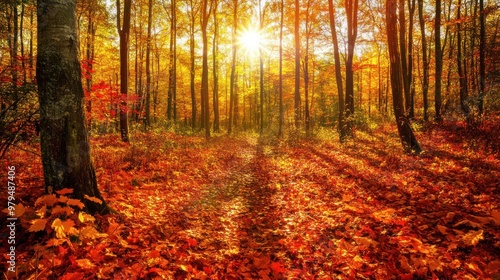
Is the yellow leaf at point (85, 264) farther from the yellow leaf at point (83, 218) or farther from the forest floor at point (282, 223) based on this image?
the yellow leaf at point (83, 218)

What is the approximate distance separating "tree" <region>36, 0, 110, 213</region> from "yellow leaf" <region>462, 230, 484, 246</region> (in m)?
5.62

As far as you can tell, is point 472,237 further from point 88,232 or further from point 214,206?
point 88,232

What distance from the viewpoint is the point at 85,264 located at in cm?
296

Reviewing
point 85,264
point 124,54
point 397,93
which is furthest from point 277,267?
point 124,54

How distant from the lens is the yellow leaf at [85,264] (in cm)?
293

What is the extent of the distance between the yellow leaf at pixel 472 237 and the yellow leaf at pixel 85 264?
15.7 feet

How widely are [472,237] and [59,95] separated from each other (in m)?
6.14

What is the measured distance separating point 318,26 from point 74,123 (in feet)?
70.4

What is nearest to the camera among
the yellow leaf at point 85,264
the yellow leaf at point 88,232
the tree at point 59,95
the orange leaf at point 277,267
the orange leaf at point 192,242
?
the yellow leaf at point 85,264

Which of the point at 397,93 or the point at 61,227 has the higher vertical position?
the point at 397,93

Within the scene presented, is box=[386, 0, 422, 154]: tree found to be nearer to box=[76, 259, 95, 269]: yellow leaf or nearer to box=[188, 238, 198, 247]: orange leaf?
box=[188, 238, 198, 247]: orange leaf

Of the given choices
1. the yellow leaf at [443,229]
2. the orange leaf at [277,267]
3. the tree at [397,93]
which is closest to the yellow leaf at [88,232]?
the orange leaf at [277,267]

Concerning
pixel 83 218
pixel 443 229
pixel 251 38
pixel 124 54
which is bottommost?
pixel 443 229

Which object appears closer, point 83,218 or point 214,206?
point 83,218
